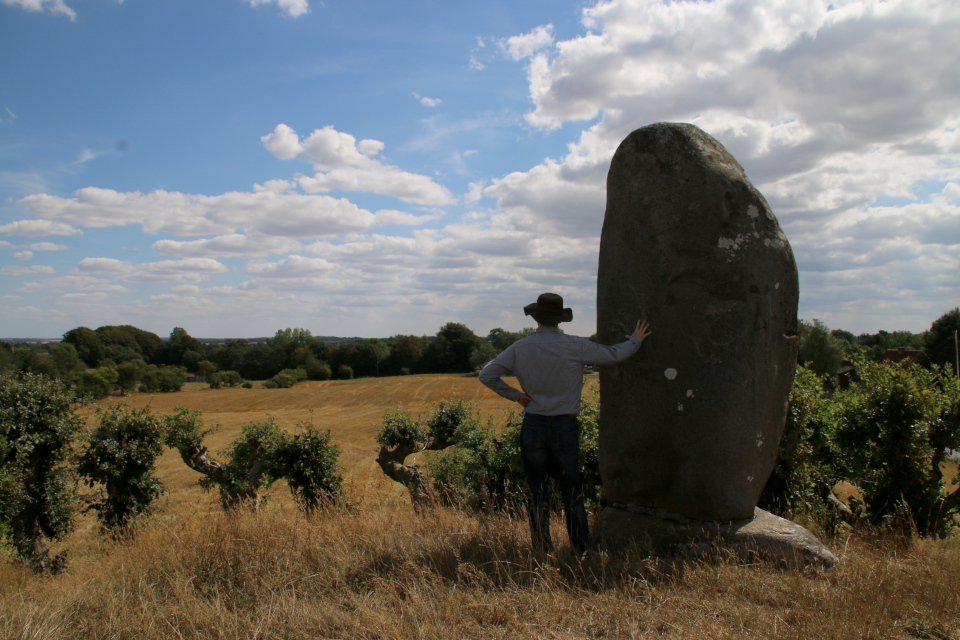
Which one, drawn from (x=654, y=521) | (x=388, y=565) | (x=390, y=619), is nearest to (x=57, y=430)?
(x=388, y=565)

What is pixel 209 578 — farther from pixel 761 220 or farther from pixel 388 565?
pixel 761 220

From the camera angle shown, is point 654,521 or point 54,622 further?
point 654,521

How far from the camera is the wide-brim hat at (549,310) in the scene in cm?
477

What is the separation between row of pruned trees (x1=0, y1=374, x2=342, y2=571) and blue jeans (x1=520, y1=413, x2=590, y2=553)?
5.11 metres

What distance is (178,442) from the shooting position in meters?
13.4

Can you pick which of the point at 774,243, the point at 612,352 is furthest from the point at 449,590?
the point at 774,243

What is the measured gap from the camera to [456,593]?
3805 mm

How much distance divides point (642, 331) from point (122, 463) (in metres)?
12.6

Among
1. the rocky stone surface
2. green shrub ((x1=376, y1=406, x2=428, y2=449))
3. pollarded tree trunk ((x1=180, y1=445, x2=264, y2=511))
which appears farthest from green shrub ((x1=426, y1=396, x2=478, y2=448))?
the rocky stone surface

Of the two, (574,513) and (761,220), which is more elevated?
(761,220)

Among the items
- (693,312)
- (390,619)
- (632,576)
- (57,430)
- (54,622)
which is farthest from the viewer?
(57,430)

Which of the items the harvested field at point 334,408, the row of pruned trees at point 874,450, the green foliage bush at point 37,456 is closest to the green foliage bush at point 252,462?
the green foliage bush at point 37,456

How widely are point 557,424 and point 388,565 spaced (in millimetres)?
1846

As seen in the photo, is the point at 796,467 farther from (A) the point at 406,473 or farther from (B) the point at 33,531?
(B) the point at 33,531
